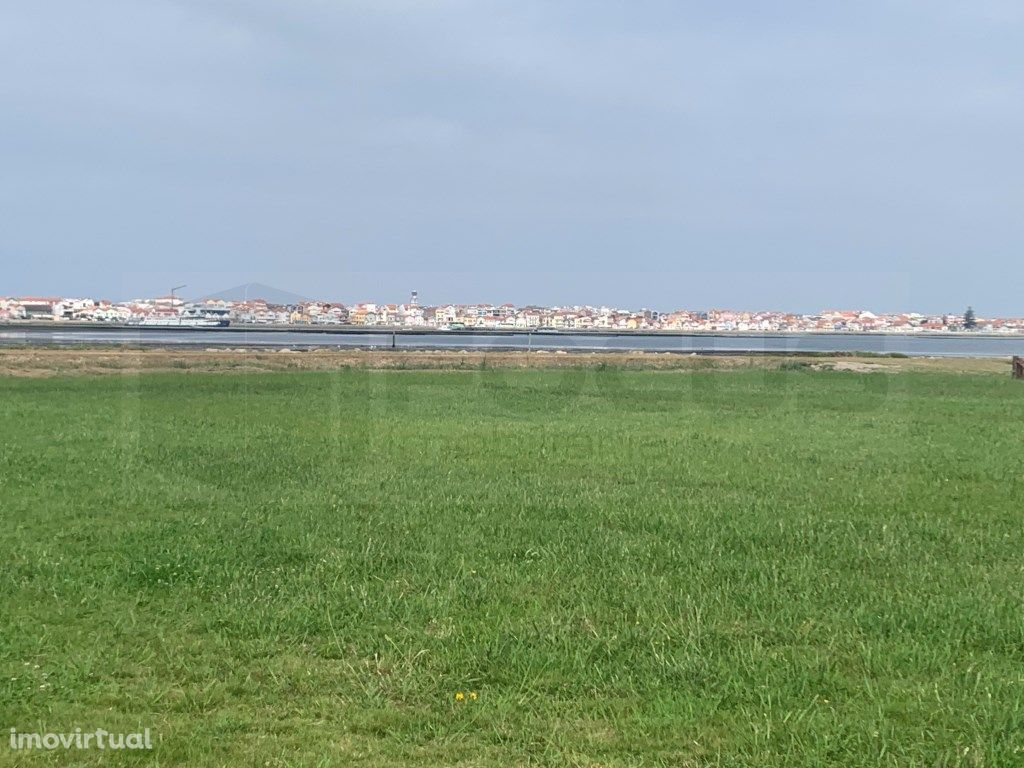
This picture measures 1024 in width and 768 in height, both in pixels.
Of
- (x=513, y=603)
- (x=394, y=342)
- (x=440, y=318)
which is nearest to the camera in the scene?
(x=513, y=603)

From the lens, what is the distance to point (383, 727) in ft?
15.4

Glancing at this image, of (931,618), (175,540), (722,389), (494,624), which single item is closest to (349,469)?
(175,540)

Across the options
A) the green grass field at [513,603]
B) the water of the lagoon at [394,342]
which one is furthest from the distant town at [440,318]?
the green grass field at [513,603]

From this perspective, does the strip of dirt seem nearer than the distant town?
Yes

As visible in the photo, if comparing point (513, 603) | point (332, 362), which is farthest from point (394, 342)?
point (513, 603)

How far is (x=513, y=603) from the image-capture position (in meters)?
6.57

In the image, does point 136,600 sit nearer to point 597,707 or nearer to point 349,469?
point 597,707

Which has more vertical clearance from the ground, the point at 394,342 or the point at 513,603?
the point at 394,342

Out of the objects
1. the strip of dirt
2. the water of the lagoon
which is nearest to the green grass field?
the strip of dirt

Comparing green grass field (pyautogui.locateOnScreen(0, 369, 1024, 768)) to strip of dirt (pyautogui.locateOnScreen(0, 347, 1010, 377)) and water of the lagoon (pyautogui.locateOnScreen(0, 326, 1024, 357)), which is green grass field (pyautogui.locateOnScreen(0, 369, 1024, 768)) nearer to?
strip of dirt (pyautogui.locateOnScreen(0, 347, 1010, 377))

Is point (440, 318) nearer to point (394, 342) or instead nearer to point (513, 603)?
point (394, 342)

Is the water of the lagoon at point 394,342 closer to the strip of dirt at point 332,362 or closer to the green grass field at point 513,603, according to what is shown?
the strip of dirt at point 332,362

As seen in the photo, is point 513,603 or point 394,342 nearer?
point 513,603

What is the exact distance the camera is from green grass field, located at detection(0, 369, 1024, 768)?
4629 mm
